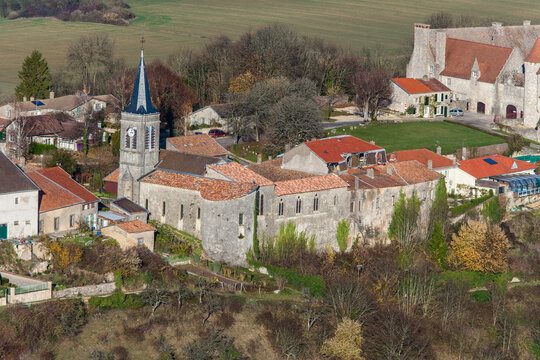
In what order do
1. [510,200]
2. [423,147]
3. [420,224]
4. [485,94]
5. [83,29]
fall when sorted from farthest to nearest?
[83,29], [485,94], [423,147], [510,200], [420,224]

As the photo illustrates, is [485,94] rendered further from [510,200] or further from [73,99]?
[73,99]

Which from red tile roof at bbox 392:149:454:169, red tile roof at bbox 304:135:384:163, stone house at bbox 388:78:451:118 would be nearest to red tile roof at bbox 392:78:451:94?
stone house at bbox 388:78:451:118

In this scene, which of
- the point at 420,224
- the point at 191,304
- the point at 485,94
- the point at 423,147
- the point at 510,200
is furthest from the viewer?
the point at 485,94

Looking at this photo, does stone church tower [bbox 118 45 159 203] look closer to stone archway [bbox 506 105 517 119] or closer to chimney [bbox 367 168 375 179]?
chimney [bbox 367 168 375 179]

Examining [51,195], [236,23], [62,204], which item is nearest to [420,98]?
[236,23]

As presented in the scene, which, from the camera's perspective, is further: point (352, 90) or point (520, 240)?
point (352, 90)

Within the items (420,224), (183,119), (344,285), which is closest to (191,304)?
(344,285)
